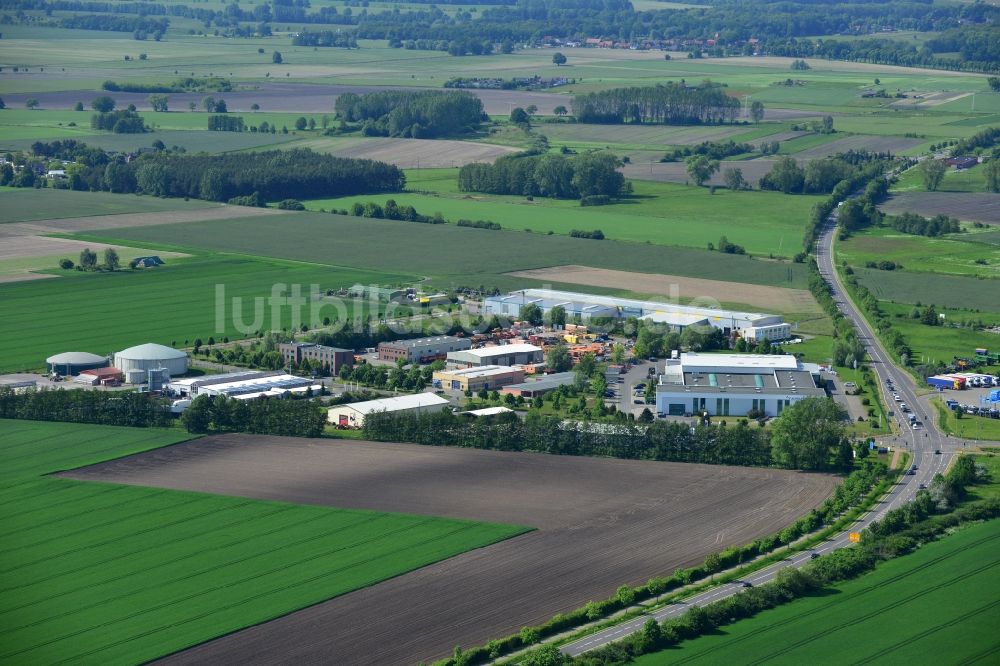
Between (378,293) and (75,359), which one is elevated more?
(378,293)

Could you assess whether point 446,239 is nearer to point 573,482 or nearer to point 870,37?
point 573,482

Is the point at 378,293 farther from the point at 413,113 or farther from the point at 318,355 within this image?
the point at 413,113

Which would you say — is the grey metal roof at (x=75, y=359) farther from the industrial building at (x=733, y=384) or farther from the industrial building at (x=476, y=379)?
the industrial building at (x=733, y=384)

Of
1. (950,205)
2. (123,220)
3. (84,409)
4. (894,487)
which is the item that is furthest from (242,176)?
(894,487)

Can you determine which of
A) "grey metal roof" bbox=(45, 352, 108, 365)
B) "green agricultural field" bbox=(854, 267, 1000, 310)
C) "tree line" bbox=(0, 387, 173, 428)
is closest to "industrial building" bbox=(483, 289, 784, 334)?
"green agricultural field" bbox=(854, 267, 1000, 310)

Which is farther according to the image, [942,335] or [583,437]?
[942,335]

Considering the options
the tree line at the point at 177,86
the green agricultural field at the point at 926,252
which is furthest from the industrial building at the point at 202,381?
the tree line at the point at 177,86

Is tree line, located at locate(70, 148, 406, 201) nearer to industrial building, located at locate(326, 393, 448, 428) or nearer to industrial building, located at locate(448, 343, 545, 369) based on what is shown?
industrial building, located at locate(448, 343, 545, 369)
